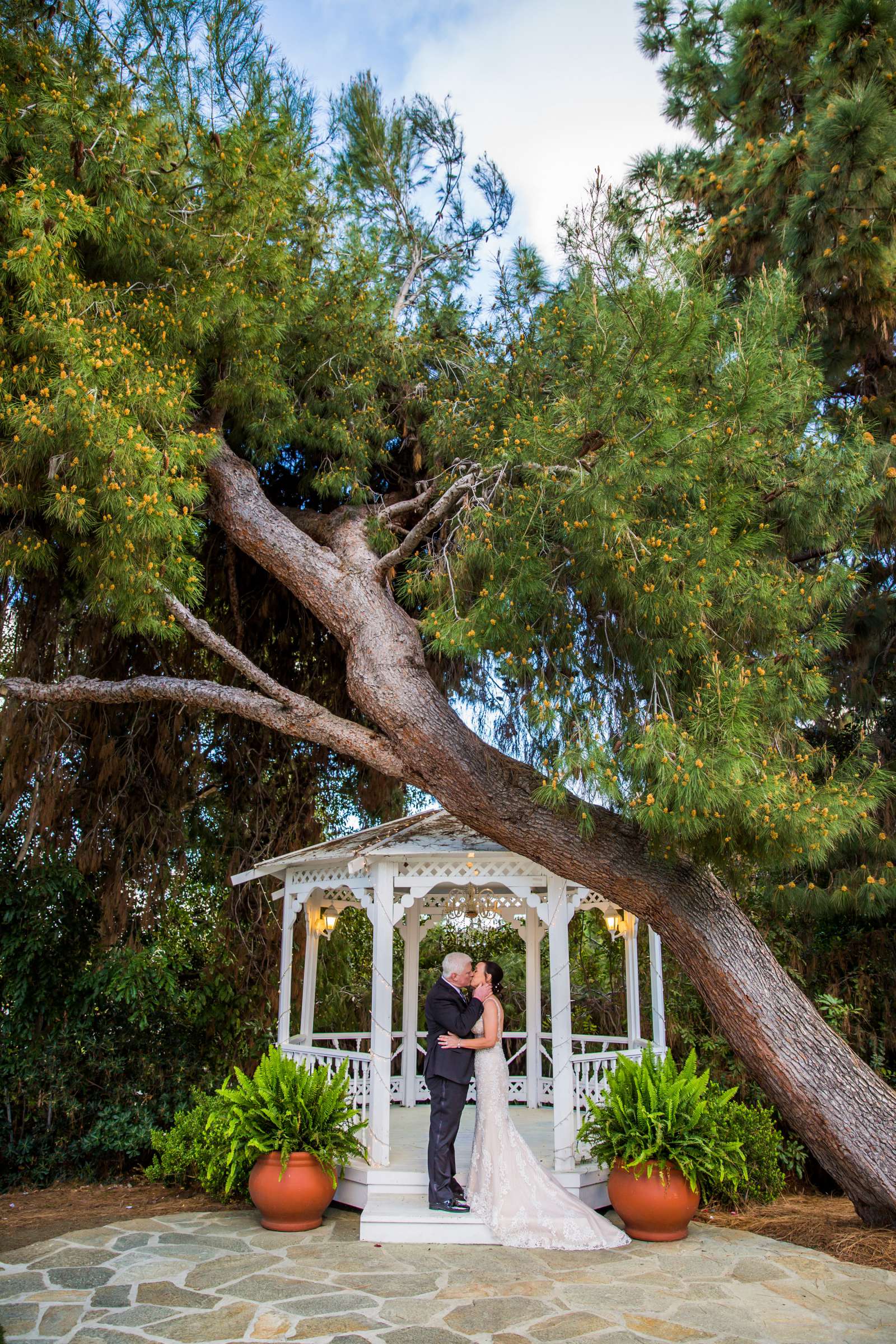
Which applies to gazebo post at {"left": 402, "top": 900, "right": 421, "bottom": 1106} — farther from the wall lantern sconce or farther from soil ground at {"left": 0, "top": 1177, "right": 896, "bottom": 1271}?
soil ground at {"left": 0, "top": 1177, "right": 896, "bottom": 1271}

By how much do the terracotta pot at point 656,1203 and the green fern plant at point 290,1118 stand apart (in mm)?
1562

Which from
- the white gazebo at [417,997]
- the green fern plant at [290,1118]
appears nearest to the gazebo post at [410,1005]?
the white gazebo at [417,997]

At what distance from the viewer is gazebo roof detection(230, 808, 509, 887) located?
582cm

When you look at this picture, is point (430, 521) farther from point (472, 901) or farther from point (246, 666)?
point (472, 901)

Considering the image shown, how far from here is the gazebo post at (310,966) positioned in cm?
687

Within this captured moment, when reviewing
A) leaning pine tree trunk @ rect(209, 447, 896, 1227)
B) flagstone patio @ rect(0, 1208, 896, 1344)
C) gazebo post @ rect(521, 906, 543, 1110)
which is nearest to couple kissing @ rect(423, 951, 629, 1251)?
flagstone patio @ rect(0, 1208, 896, 1344)

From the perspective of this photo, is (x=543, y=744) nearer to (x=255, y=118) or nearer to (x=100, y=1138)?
(x=255, y=118)

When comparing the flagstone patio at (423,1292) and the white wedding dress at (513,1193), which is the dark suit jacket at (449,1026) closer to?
the white wedding dress at (513,1193)

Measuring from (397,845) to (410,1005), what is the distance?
8.11 feet

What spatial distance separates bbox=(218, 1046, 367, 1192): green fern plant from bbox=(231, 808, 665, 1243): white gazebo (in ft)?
0.84

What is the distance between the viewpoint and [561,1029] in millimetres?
5645

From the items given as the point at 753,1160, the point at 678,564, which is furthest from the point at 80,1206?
the point at 678,564

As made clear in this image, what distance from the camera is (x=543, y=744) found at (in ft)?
15.7

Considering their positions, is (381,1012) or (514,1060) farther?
(514,1060)
